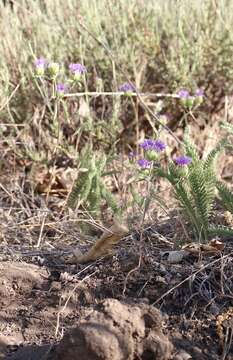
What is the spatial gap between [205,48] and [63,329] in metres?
2.63

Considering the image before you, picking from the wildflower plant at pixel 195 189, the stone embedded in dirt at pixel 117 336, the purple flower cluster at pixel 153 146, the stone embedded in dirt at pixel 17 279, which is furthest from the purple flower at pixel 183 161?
the stone embedded in dirt at pixel 117 336

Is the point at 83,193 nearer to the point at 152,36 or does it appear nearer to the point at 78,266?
the point at 78,266

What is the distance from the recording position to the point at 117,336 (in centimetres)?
A: 173

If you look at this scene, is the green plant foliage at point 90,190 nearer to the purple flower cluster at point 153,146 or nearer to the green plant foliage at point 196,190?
the purple flower cluster at point 153,146

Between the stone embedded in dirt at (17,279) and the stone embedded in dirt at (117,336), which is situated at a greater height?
the stone embedded in dirt at (117,336)

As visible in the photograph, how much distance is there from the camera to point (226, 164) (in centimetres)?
428

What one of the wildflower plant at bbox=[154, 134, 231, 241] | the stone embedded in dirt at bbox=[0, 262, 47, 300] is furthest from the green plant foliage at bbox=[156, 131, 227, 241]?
the stone embedded in dirt at bbox=[0, 262, 47, 300]

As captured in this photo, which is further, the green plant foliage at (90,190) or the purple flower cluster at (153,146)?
the green plant foliage at (90,190)

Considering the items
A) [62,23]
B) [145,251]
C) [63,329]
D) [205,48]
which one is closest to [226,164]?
[205,48]

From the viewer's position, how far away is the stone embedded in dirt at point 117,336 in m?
1.71

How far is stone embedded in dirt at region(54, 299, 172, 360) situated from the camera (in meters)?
1.71

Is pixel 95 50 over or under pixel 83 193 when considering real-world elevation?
over

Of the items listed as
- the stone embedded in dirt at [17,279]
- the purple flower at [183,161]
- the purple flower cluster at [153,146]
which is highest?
the purple flower at [183,161]

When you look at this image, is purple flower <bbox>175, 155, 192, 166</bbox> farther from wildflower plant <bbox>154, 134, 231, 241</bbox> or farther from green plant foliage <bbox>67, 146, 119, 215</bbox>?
green plant foliage <bbox>67, 146, 119, 215</bbox>
